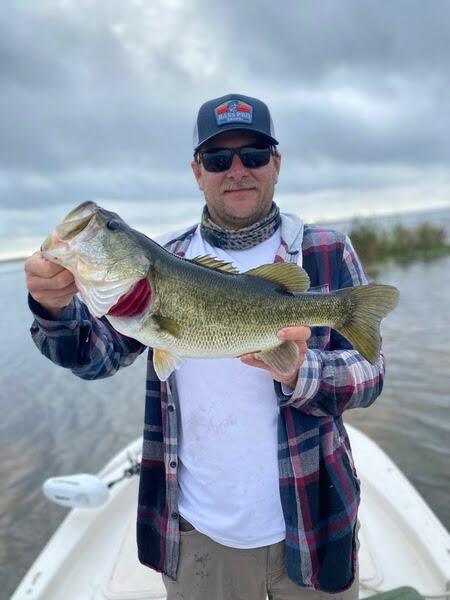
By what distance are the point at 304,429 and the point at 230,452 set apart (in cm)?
40

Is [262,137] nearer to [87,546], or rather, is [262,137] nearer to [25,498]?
[87,546]

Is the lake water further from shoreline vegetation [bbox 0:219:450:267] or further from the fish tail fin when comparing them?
shoreline vegetation [bbox 0:219:450:267]

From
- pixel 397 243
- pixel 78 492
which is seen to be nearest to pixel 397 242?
pixel 397 243

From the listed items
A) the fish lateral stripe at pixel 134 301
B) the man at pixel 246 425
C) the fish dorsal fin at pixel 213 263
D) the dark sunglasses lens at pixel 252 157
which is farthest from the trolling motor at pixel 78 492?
the dark sunglasses lens at pixel 252 157

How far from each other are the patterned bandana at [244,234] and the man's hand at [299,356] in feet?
2.41

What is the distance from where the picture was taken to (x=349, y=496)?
7.70ft

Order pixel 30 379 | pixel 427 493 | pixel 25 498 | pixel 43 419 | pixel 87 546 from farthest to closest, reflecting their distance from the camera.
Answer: pixel 30 379, pixel 43 419, pixel 25 498, pixel 427 493, pixel 87 546

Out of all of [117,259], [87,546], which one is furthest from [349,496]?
[87,546]

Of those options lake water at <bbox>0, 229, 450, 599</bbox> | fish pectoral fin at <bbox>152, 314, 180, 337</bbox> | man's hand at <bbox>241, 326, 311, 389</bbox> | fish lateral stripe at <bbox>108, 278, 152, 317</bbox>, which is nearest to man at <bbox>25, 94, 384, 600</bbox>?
man's hand at <bbox>241, 326, 311, 389</bbox>

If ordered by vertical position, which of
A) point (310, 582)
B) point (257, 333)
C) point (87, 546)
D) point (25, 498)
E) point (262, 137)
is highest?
point (262, 137)

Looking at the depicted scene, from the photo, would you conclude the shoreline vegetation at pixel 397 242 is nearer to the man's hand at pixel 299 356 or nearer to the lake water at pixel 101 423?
the lake water at pixel 101 423

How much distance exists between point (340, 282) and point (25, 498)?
622cm

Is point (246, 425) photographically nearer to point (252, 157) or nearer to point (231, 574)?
point (231, 574)

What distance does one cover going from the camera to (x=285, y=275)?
7.44ft
